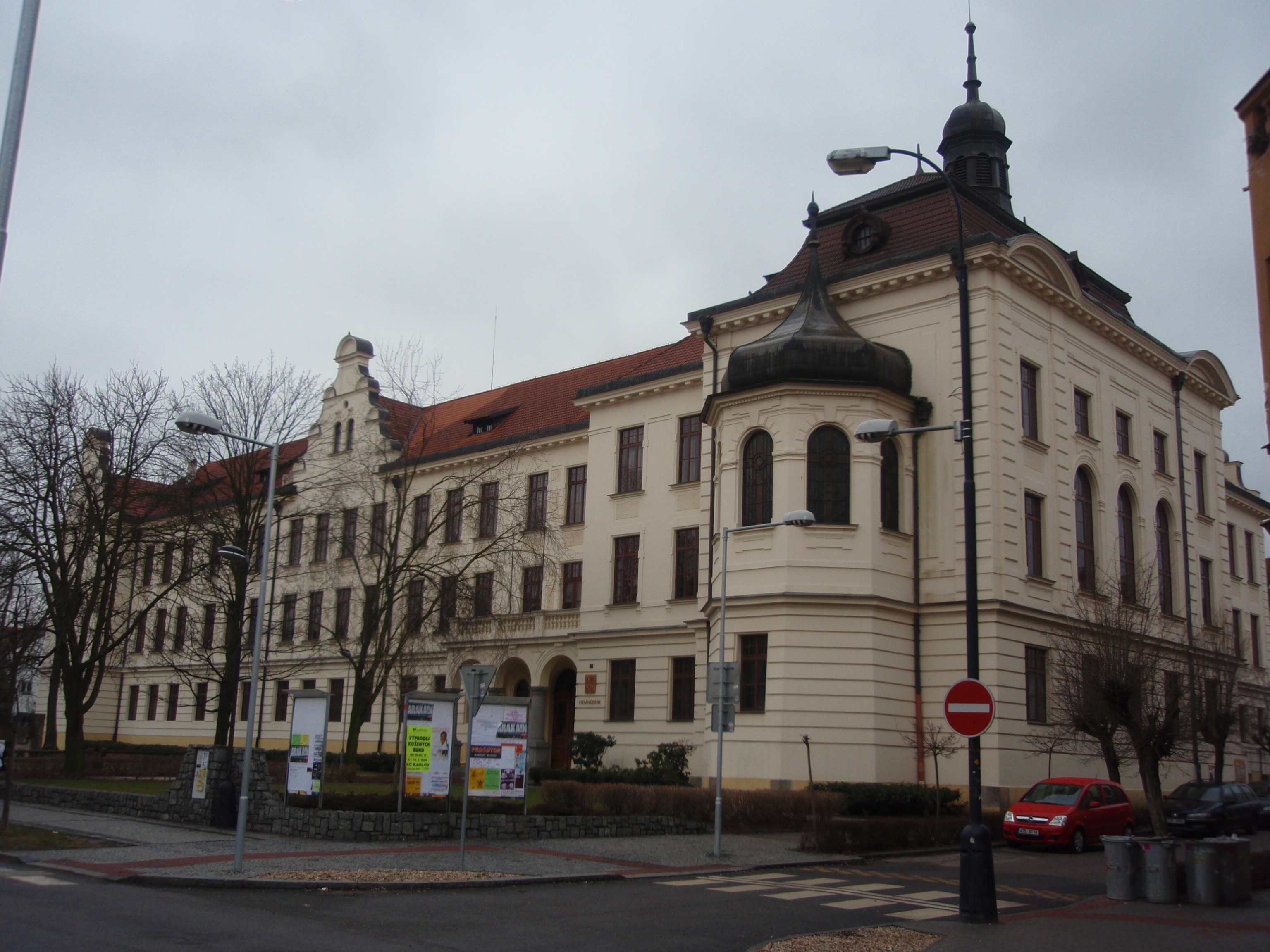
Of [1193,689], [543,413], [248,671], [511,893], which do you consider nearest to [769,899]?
[511,893]

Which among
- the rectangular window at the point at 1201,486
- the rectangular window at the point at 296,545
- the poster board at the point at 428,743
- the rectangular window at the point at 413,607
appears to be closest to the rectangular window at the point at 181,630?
the rectangular window at the point at 413,607

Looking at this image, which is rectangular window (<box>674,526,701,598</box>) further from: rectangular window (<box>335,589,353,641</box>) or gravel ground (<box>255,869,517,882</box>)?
gravel ground (<box>255,869,517,882</box>)

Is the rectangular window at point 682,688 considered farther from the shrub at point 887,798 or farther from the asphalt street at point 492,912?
the asphalt street at point 492,912

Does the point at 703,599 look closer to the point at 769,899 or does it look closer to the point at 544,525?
the point at 544,525

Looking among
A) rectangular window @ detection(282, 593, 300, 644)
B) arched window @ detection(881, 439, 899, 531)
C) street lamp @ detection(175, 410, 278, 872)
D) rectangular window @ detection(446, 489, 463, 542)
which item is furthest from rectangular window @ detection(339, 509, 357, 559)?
street lamp @ detection(175, 410, 278, 872)

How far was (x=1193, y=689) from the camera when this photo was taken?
25.5 m

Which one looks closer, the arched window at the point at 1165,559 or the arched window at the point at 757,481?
the arched window at the point at 757,481

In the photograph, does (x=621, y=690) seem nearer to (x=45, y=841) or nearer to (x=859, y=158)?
(x=45, y=841)

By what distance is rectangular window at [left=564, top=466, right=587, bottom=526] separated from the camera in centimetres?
4247

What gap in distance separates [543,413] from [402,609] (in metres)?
11.9

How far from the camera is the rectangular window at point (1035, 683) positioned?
29766 mm

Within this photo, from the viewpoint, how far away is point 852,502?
29.3 meters

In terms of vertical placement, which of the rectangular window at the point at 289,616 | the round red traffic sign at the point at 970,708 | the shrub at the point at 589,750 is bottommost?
the shrub at the point at 589,750

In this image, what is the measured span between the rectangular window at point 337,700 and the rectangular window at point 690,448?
1940cm
